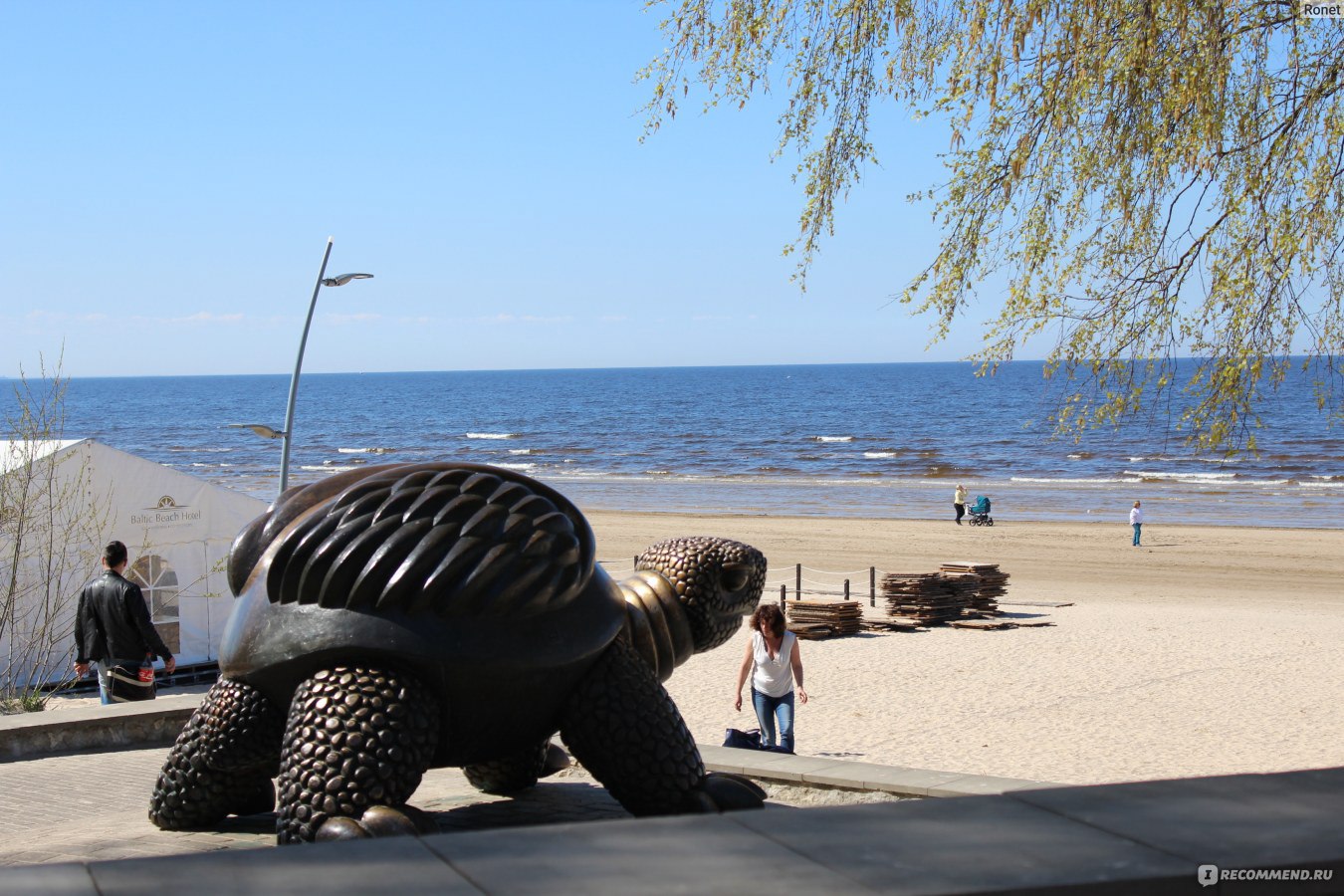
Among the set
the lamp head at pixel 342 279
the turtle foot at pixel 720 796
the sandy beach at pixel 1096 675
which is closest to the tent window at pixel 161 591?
the sandy beach at pixel 1096 675

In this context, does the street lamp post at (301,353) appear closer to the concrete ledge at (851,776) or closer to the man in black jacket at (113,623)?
the man in black jacket at (113,623)

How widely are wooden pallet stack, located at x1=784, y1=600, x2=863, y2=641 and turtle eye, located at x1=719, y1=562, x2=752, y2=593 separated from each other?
47.8 ft

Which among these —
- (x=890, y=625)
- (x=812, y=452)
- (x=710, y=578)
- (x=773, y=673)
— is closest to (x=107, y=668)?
(x=773, y=673)

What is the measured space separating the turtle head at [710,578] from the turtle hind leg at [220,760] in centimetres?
173

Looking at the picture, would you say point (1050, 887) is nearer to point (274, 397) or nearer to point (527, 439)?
point (527, 439)

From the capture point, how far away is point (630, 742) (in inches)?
192

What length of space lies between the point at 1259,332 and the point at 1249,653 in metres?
12.9

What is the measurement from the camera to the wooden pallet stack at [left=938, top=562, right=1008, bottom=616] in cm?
2209

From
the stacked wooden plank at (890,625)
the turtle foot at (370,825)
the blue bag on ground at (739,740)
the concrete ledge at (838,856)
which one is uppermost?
the concrete ledge at (838,856)

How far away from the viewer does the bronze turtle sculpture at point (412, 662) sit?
4.40 m

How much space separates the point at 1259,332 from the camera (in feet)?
23.2

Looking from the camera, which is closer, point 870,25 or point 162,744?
point 870,25

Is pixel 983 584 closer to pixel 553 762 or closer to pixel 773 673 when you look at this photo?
pixel 773 673

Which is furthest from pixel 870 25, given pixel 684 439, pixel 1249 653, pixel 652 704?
pixel 684 439
